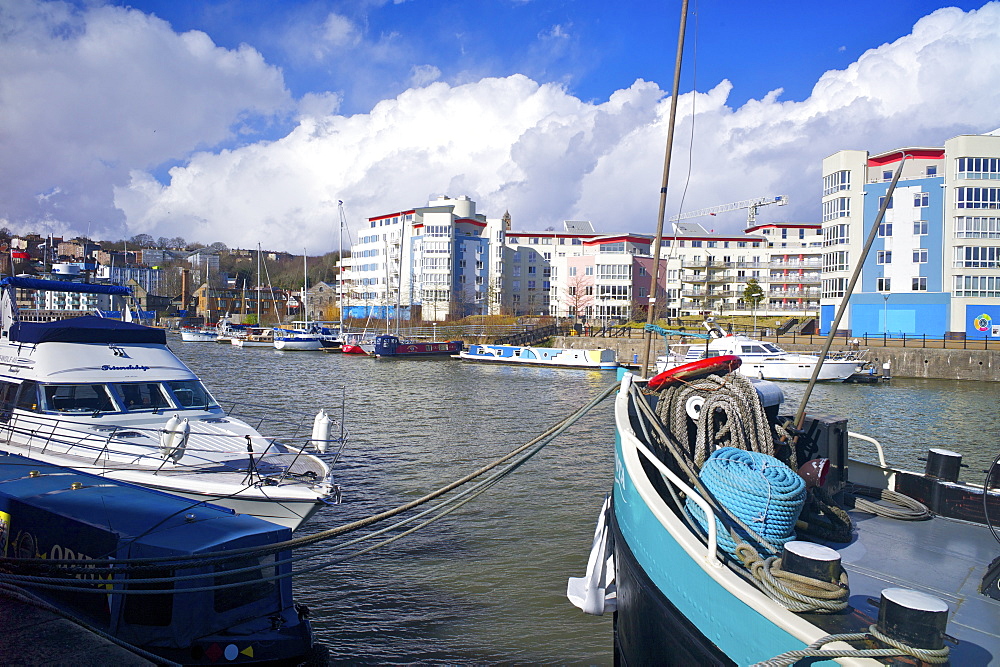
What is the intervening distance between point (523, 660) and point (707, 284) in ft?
290

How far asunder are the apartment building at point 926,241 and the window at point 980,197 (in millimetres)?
71

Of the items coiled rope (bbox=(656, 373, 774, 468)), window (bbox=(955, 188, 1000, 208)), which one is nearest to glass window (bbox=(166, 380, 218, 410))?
coiled rope (bbox=(656, 373, 774, 468))

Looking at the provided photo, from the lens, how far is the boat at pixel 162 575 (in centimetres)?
595

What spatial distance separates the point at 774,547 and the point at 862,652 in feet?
6.03

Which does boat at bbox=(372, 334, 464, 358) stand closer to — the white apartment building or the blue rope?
the white apartment building

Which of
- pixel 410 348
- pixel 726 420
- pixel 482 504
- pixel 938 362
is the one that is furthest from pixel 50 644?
pixel 410 348

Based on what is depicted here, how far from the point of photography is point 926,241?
51.3 metres

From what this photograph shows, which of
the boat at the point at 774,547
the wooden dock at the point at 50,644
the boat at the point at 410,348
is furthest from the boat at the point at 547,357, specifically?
the wooden dock at the point at 50,644

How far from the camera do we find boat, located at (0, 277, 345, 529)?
9.02 meters

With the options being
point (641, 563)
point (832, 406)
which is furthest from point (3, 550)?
point (832, 406)

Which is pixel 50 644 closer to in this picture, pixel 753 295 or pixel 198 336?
pixel 198 336

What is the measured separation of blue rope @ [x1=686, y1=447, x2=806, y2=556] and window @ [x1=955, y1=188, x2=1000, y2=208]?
56237 millimetres

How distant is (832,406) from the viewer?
29094 mm

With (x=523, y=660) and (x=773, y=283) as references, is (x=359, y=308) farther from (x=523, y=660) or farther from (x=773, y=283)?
(x=523, y=660)
